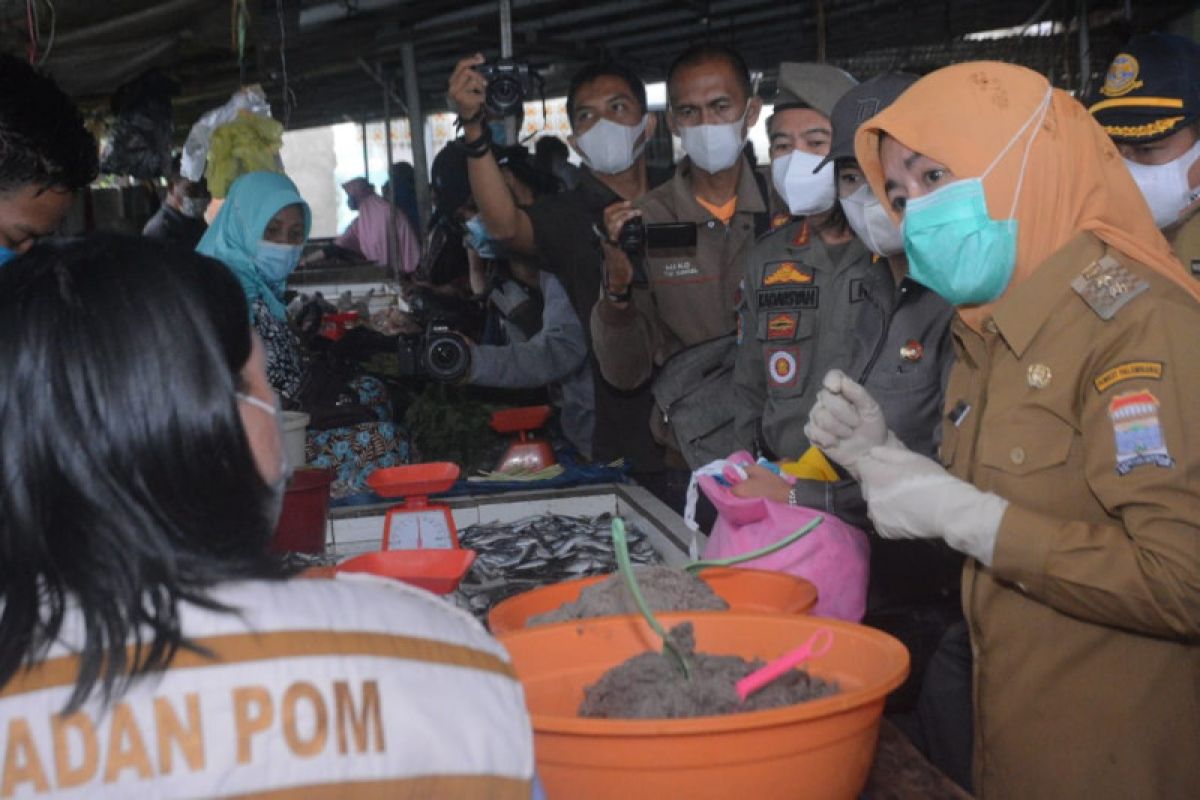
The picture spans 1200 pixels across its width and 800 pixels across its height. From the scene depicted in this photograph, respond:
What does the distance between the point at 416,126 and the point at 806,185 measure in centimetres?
607

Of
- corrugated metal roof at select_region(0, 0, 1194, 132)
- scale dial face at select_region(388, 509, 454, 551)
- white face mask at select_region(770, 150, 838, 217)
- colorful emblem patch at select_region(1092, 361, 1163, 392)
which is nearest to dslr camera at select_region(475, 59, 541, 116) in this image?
corrugated metal roof at select_region(0, 0, 1194, 132)

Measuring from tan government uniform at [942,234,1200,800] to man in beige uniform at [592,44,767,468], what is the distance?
1.65 meters

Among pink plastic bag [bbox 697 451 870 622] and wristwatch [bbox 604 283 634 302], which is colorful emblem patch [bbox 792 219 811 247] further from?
→ pink plastic bag [bbox 697 451 870 622]

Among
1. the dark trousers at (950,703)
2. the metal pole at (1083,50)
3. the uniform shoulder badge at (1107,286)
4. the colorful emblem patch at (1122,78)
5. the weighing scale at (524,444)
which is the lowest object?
the dark trousers at (950,703)

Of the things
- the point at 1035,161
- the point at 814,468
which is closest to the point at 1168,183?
the point at 814,468

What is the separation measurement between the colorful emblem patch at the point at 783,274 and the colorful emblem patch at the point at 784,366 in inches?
7.0

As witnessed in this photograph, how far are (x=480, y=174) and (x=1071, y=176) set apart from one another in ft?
8.24

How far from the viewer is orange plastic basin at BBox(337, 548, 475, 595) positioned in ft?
5.87

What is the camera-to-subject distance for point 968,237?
182 cm

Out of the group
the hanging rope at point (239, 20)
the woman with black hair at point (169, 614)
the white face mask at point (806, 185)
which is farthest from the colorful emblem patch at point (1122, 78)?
the hanging rope at point (239, 20)

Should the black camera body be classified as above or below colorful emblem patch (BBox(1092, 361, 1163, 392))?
above

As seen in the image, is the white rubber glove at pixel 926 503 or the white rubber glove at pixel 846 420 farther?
the white rubber glove at pixel 846 420

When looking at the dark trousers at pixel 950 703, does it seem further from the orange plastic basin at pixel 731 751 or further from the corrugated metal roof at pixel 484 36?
the corrugated metal roof at pixel 484 36

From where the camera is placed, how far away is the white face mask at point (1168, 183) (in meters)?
3.14
